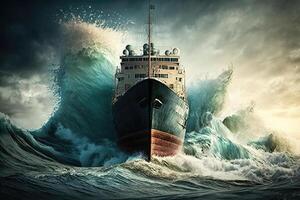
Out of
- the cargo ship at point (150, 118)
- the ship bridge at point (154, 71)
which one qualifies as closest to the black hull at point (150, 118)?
the cargo ship at point (150, 118)

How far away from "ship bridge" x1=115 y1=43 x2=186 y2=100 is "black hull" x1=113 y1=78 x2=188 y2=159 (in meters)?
4.88

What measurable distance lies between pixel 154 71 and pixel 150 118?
27.6 ft

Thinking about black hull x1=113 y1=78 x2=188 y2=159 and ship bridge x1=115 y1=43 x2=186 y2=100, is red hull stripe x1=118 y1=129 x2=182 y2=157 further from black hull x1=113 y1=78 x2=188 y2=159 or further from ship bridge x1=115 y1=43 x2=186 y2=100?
ship bridge x1=115 y1=43 x2=186 y2=100

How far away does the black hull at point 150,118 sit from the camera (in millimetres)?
20031

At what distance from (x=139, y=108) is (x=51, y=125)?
1342 cm

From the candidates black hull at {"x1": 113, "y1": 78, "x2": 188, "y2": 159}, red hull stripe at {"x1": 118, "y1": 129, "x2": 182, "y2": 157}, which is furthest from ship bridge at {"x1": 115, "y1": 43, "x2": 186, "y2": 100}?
red hull stripe at {"x1": 118, "y1": 129, "x2": 182, "y2": 157}

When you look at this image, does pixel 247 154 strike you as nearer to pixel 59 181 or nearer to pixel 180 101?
pixel 180 101

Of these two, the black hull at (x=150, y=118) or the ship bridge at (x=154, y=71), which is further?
the ship bridge at (x=154, y=71)

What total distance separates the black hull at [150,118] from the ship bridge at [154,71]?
192 inches

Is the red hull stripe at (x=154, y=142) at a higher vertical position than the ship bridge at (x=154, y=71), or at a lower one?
lower

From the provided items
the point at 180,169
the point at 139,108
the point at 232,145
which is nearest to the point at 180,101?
the point at 139,108

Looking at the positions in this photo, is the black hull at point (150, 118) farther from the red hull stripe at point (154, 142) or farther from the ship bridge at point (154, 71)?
the ship bridge at point (154, 71)

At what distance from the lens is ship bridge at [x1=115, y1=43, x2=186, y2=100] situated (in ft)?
90.9

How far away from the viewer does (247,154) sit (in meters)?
31.5
